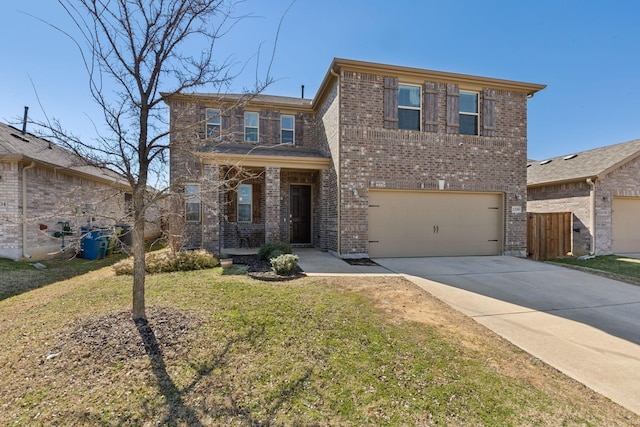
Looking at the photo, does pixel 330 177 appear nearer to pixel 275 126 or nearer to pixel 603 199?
pixel 275 126

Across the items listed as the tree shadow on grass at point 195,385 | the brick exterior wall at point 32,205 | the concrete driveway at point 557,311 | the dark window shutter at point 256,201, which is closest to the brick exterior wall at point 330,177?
the concrete driveway at point 557,311

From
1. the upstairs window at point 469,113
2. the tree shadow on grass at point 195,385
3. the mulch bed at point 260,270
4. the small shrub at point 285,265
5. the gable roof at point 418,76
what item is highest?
the gable roof at point 418,76

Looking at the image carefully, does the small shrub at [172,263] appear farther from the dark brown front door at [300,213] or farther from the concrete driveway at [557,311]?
the concrete driveway at [557,311]

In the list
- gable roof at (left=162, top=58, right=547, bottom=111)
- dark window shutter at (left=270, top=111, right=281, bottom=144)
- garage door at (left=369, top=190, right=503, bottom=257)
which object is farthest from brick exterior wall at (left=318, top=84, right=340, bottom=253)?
dark window shutter at (left=270, top=111, right=281, bottom=144)

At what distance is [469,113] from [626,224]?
795 cm

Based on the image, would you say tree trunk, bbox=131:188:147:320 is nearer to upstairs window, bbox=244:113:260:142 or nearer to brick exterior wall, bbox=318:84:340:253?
brick exterior wall, bbox=318:84:340:253

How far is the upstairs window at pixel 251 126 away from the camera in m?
12.1

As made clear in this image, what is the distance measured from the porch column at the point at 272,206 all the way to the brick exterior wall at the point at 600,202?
1120cm

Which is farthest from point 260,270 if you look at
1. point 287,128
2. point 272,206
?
point 287,128

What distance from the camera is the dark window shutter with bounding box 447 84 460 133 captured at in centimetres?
975

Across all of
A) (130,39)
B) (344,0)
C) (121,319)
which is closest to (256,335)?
(121,319)

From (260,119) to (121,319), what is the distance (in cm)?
A: 971

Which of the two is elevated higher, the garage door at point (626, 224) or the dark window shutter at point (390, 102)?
the dark window shutter at point (390, 102)

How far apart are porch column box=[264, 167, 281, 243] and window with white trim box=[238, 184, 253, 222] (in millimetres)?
2310
